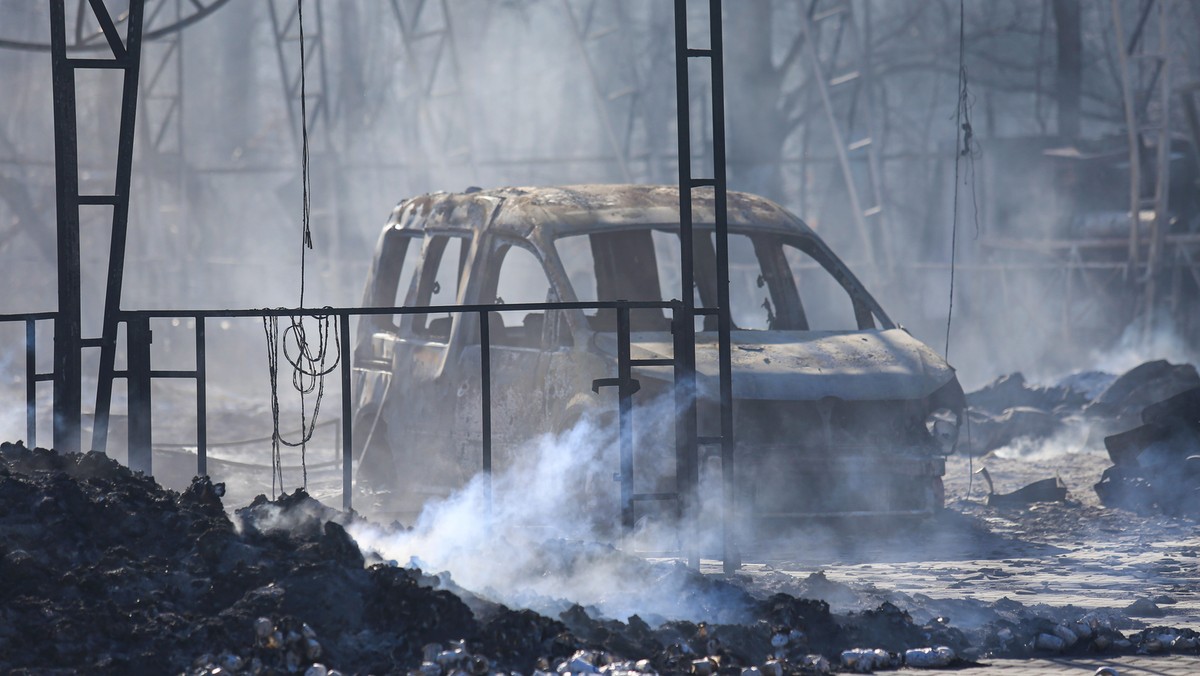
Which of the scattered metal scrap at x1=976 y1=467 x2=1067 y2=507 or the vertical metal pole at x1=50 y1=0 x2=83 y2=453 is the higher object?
the vertical metal pole at x1=50 y1=0 x2=83 y2=453

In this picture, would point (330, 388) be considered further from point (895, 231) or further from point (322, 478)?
point (895, 231)

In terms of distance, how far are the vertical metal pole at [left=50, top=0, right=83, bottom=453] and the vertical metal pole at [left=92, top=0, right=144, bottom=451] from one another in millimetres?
137

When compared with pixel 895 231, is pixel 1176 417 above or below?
below

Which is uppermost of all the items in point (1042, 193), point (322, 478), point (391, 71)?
point (391, 71)

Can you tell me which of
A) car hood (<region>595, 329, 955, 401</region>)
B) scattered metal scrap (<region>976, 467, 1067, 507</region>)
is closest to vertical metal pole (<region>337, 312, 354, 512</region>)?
car hood (<region>595, 329, 955, 401</region>)

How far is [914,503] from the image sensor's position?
9492 mm

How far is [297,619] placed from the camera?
6.08 m

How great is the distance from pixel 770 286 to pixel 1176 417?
4164 mm

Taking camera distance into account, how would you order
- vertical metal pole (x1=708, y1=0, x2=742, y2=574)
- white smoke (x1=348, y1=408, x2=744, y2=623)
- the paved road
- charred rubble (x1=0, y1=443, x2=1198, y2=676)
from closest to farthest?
charred rubble (x1=0, y1=443, x2=1198, y2=676), the paved road, white smoke (x1=348, y1=408, x2=744, y2=623), vertical metal pole (x1=708, y1=0, x2=742, y2=574)

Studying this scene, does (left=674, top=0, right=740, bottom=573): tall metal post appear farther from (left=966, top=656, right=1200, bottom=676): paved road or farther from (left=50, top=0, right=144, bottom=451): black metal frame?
(left=50, top=0, right=144, bottom=451): black metal frame

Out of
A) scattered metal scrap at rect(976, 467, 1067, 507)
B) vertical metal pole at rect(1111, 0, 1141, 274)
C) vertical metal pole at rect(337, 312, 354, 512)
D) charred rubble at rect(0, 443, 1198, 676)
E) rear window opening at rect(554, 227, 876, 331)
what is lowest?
scattered metal scrap at rect(976, 467, 1067, 507)

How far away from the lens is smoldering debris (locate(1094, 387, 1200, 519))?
37.5 feet

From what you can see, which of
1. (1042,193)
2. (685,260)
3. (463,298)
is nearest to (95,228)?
(1042,193)

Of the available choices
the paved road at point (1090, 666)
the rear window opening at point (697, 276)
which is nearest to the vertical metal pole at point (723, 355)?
the rear window opening at point (697, 276)
